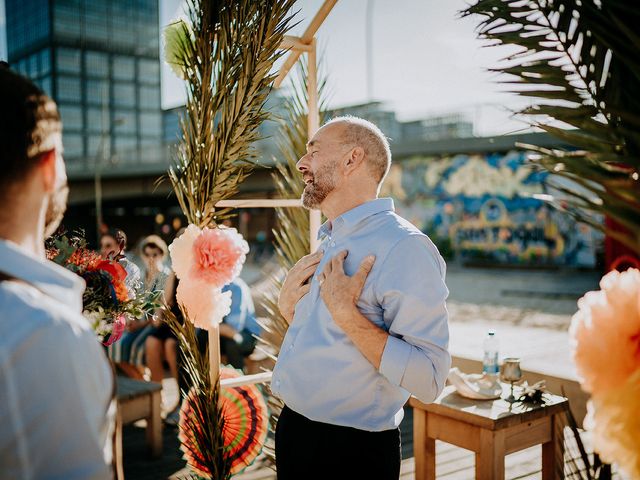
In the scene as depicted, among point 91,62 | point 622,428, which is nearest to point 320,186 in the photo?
point 622,428

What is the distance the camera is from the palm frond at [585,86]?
98cm

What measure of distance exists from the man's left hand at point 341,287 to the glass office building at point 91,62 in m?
82.1

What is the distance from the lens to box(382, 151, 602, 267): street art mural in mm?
20594

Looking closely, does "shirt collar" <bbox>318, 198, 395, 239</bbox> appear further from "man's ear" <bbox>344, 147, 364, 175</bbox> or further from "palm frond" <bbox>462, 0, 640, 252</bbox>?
"palm frond" <bbox>462, 0, 640, 252</bbox>

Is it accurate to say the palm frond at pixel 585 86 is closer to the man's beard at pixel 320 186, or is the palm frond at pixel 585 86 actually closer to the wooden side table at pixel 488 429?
the man's beard at pixel 320 186

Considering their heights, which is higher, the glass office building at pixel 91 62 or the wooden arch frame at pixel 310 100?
the glass office building at pixel 91 62

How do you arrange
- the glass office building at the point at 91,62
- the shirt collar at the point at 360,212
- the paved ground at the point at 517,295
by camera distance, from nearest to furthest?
the shirt collar at the point at 360,212
the paved ground at the point at 517,295
the glass office building at the point at 91,62

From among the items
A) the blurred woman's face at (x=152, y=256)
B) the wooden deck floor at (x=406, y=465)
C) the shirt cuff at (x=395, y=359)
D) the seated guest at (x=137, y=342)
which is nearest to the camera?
the shirt cuff at (x=395, y=359)

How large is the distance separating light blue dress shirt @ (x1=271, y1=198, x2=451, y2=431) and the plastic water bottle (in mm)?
1430

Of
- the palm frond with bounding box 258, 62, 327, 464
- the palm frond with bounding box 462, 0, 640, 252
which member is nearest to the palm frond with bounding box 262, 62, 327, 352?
the palm frond with bounding box 258, 62, 327, 464

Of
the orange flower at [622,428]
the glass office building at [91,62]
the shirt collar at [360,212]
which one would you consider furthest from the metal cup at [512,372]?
the glass office building at [91,62]

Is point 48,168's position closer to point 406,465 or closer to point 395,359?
point 395,359

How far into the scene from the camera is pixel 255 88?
96.7 inches

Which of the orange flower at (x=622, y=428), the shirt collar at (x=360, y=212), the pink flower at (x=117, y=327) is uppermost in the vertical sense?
the shirt collar at (x=360, y=212)
